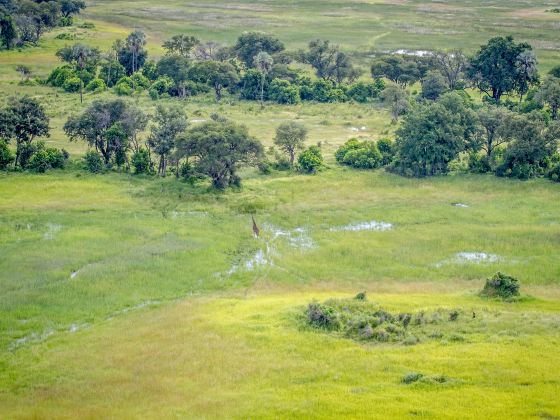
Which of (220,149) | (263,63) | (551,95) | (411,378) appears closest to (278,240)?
(220,149)

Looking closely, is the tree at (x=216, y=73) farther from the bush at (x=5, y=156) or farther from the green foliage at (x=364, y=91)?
the bush at (x=5, y=156)

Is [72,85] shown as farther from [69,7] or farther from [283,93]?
[69,7]

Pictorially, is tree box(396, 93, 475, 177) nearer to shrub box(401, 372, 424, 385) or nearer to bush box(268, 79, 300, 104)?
bush box(268, 79, 300, 104)

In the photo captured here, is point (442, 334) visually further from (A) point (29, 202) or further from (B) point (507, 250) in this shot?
(A) point (29, 202)

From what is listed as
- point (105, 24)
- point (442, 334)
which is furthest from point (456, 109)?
point (105, 24)

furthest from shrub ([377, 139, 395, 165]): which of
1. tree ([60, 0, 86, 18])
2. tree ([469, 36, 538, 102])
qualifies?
tree ([60, 0, 86, 18])

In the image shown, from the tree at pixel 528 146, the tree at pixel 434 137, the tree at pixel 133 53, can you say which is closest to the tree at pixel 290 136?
the tree at pixel 434 137

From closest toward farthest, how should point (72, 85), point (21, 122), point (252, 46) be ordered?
1. point (21, 122)
2. point (72, 85)
3. point (252, 46)

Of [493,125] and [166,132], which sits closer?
[166,132]
